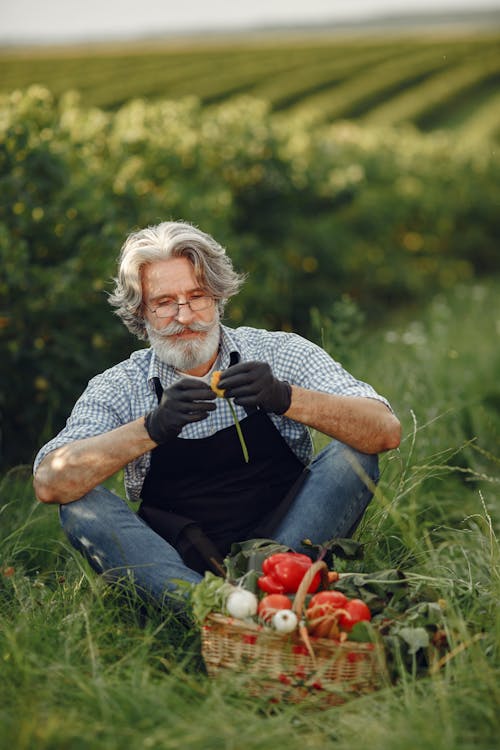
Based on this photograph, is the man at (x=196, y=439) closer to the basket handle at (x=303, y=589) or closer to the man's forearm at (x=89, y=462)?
the man's forearm at (x=89, y=462)

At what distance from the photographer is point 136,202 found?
589 centimetres

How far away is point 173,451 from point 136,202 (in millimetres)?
3087

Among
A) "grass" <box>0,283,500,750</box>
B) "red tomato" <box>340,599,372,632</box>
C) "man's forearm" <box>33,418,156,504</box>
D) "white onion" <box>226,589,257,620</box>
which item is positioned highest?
"man's forearm" <box>33,418,156,504</box>

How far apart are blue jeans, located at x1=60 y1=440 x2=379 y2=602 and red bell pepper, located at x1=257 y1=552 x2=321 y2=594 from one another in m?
0.32

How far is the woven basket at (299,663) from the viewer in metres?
2.41

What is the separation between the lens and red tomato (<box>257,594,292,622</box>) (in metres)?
2.46

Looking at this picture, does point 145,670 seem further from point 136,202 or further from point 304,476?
point 136,202

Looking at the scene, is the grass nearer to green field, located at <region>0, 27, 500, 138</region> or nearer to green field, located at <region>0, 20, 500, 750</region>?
green field, located at <region>0, 20, 500, 750</region>

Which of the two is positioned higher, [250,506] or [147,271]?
[147,271]

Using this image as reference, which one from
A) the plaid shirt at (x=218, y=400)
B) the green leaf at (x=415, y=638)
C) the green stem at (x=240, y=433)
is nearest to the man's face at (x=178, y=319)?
the plaid shirt at (x=218, y=400)

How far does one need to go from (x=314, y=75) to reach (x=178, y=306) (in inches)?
1333

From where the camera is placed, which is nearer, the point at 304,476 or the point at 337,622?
the point at 337,622

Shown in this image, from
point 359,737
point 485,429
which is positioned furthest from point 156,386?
point 485,429

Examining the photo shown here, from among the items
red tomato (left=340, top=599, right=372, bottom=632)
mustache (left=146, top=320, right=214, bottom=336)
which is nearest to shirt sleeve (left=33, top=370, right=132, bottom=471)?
mustache (left=146, top=320, right=214, bottom=336)
